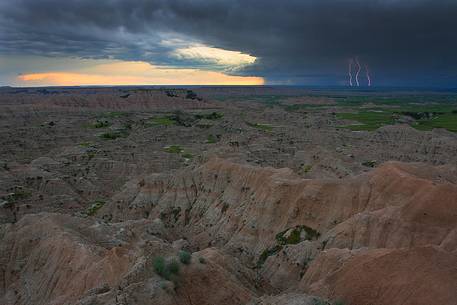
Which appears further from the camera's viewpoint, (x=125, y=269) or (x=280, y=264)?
(x=280, y=264)

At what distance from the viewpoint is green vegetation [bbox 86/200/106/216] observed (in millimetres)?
68375

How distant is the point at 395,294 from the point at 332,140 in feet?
323

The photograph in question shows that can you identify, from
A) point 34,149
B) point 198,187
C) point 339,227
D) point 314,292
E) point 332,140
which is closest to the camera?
point 314,292

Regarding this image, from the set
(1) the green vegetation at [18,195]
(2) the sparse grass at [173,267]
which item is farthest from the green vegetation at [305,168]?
(2) the sparse grass at [173,267]

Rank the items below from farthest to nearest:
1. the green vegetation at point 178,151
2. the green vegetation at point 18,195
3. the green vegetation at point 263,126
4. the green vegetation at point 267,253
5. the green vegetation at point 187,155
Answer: the green vegetation at point 263,126 < the green vegetation at point 178,151 < the green vegetation at point 187,155 < the green vegetation at point 18,195 < the green vegetation at point 267,253

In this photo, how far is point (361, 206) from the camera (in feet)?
148

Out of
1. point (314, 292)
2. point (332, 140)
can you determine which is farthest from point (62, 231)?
point (332, 140)

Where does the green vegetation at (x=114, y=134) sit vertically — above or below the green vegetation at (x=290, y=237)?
above

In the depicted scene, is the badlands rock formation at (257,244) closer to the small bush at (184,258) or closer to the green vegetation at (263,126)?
the small bush at (184,258)

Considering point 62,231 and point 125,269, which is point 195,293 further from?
point 62,231

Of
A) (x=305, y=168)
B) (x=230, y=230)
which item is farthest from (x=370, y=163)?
(x=230, y=230)

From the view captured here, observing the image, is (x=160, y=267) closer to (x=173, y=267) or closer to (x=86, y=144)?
(x=173, y=267)

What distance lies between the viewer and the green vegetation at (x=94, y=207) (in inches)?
2692

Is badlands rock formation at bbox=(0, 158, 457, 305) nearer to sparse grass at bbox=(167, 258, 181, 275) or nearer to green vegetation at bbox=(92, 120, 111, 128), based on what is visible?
sparse grass at bbox=(167, 258, 181, 275)
